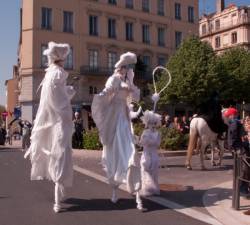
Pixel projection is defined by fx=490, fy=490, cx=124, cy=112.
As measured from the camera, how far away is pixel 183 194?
870 cm

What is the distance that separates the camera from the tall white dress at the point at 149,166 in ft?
27.3

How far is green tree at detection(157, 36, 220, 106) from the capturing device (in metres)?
42.4

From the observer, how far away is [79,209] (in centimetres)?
722

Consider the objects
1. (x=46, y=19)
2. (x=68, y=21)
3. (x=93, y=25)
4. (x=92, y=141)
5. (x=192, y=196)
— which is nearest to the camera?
(x=192, y=196)

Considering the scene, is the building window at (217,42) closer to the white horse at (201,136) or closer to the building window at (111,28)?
the building window at (111,28)

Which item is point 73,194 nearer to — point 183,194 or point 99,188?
point 99,188

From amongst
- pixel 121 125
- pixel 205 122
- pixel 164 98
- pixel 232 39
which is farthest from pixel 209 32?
pixel 121 125

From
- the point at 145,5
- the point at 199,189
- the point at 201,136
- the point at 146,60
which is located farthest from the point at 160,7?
the point at 199,189

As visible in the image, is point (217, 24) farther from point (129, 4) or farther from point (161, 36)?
point (129, 4)

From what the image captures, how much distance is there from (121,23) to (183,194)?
44.3 metres

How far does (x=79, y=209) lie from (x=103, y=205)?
0.47 meters

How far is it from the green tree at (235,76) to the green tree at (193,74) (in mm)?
1750

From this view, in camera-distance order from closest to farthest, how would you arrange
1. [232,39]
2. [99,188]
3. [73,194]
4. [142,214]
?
[142,214]
[73,194]
[99,188]
[232,39]

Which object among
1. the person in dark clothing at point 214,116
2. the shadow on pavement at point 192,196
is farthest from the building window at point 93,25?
the shadow on pavement at point 192,196
